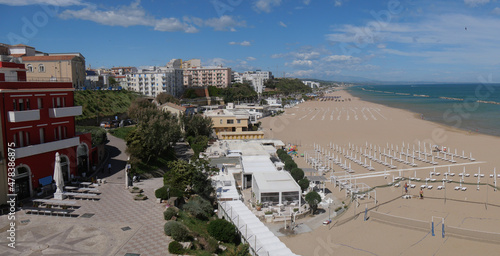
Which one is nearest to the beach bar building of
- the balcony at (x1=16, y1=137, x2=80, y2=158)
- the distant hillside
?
the balcony at (x1=16, y1=137, x2=80, y2=158)

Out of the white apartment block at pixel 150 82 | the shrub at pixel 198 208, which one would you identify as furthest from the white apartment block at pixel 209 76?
the shrub at pixel 198 208

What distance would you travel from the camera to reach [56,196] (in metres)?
15.8

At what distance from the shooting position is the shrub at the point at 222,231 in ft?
44.2

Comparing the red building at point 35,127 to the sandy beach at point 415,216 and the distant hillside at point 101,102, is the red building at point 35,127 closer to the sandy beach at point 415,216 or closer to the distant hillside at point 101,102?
the sandy beach at point 415,216

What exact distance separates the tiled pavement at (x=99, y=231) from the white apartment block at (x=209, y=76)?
92.2 meters

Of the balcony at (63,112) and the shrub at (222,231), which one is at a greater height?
the balcony at (63,112)

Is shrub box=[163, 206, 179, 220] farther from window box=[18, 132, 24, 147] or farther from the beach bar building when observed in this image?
window box=[18, 132, 24, 147]

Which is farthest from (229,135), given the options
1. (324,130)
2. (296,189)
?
(296,189)

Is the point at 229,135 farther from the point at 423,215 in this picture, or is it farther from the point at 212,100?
the point at 212,100

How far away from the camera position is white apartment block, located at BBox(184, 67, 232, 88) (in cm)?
10812

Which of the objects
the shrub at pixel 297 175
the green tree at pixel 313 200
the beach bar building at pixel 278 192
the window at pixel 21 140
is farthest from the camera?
the shrub at pixel 297 175

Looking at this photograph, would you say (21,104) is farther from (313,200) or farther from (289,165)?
(289,165)

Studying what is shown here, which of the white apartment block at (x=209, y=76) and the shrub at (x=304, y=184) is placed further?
the white apartment block at (x=209, y=76)

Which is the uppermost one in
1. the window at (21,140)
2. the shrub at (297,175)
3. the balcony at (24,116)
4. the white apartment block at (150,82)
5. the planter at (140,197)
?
the white apartment block at (150,82)
